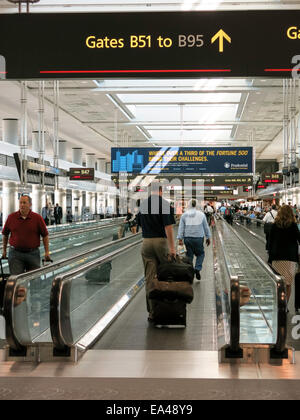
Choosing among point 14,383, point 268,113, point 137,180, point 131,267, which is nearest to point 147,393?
point 14,383

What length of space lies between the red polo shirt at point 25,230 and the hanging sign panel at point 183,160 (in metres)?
14.6

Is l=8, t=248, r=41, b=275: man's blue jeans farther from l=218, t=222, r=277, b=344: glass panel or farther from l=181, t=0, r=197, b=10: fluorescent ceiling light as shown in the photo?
l=181, t=0, r=197, b=10: fluorescent ceiling light

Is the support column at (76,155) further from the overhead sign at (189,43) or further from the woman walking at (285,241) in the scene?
the overhead sign at (189,43)

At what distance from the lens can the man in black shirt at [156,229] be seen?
A: 7.45 m

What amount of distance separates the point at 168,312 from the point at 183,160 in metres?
15.9

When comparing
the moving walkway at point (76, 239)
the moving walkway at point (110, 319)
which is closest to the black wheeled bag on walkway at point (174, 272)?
the moving walkway at point (110, 319)

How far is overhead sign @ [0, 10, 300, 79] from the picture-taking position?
19.2 feet

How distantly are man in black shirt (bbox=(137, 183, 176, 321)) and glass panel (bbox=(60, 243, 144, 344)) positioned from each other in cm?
75

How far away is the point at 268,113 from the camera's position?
26562mm

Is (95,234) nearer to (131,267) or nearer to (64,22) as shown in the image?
(131,267)

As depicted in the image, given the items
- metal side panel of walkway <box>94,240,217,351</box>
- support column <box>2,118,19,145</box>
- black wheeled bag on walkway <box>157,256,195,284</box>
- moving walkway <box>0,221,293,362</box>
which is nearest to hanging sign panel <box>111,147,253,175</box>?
support column <box>2,118,19,145</box>

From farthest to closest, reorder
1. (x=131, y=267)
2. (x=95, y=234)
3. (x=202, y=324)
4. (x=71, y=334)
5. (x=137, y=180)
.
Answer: (x=137, y=180), (x=95, y=234), (x=131, y=267), (x=202, y=324), (x=71, y=334)

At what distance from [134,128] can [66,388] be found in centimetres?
2803

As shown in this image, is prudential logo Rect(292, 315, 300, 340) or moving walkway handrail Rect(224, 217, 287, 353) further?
prudential logo Rect(292, 315, 300, 340)
